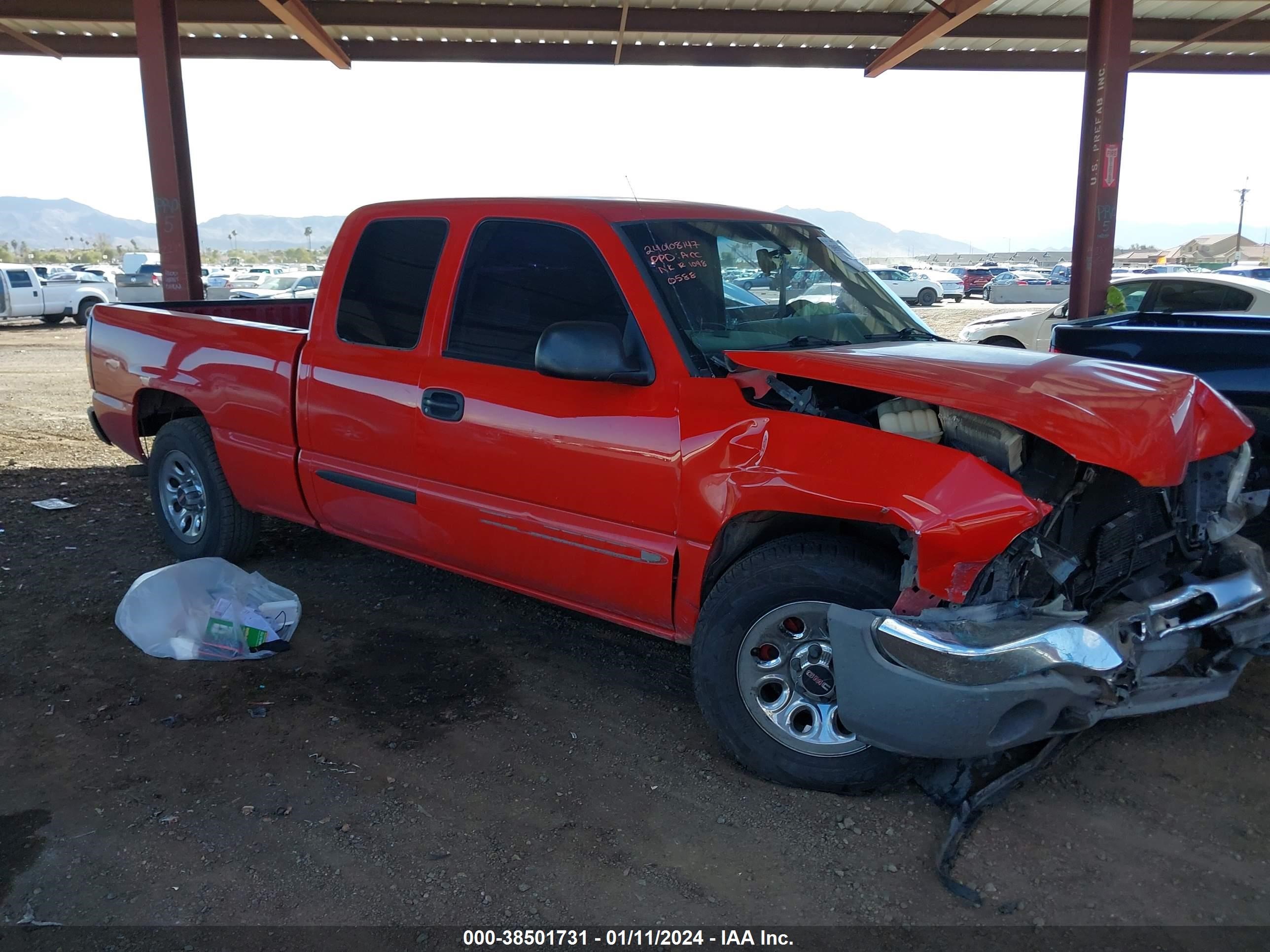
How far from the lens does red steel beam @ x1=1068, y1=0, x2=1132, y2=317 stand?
30.9ft

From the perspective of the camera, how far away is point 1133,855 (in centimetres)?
297

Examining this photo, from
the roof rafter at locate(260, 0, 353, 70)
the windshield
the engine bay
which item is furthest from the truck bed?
the roof rafter at locate(260, 0, 353, 70)

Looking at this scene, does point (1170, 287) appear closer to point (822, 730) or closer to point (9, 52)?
point (822, 730)

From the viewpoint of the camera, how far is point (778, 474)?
3.16m

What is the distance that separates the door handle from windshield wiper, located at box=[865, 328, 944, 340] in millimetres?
1715

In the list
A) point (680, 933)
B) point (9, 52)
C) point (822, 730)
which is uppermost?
point (9, 52)

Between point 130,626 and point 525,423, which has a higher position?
point 525,423

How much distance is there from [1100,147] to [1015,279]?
41.9 meters

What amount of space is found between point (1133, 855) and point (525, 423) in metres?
2.55

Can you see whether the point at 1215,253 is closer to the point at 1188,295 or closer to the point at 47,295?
the point at 1188,295

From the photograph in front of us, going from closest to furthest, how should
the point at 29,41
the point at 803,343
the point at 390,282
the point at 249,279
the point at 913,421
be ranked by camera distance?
the point at 913,421
the point at 803,343
the point at 390,282
the point at 29,41
the point at 249,279

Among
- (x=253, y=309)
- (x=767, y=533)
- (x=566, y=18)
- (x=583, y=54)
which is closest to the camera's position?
(x=767, y=533)

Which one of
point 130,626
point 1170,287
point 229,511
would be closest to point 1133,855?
point 130,626

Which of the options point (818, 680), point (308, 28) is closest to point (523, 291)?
point (818, 680)
